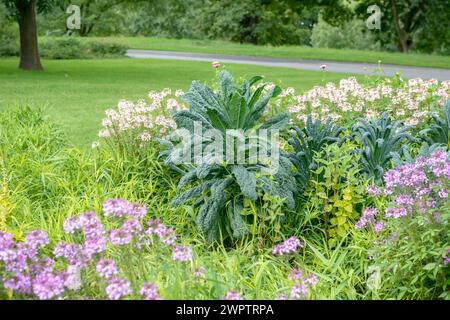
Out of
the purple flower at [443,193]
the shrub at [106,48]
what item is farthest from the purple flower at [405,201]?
the shrub at [106,48]

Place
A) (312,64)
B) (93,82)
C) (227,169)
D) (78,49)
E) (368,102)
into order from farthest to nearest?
(78,49) < (312,64) < (93,82) < (368,102) < (227,169)

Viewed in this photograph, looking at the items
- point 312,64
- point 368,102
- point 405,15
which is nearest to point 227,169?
point 368,102

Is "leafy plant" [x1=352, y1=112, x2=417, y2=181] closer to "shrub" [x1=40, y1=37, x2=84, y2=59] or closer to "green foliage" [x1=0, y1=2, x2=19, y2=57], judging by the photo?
"shrub" [x1=40, y1=37, x2=84, y2=59]

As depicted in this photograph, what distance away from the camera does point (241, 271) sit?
12.9ft

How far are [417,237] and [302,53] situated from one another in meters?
23.2

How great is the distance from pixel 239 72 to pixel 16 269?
53.4 feet

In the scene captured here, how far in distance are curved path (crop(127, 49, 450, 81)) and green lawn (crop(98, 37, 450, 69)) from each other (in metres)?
0.89

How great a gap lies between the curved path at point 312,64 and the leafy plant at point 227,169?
1173 centimetres

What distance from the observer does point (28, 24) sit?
1888 centimetres

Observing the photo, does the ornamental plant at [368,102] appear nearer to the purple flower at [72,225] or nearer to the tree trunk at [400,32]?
the purple flower at [72,225]

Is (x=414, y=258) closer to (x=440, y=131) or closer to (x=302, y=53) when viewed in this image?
(x=440, y=131)

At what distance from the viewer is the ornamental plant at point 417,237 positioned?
3.37 metres

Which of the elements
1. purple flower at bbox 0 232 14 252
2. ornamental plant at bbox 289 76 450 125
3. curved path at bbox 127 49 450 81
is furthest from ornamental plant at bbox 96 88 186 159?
curved path at bbox 127 49 450 81
